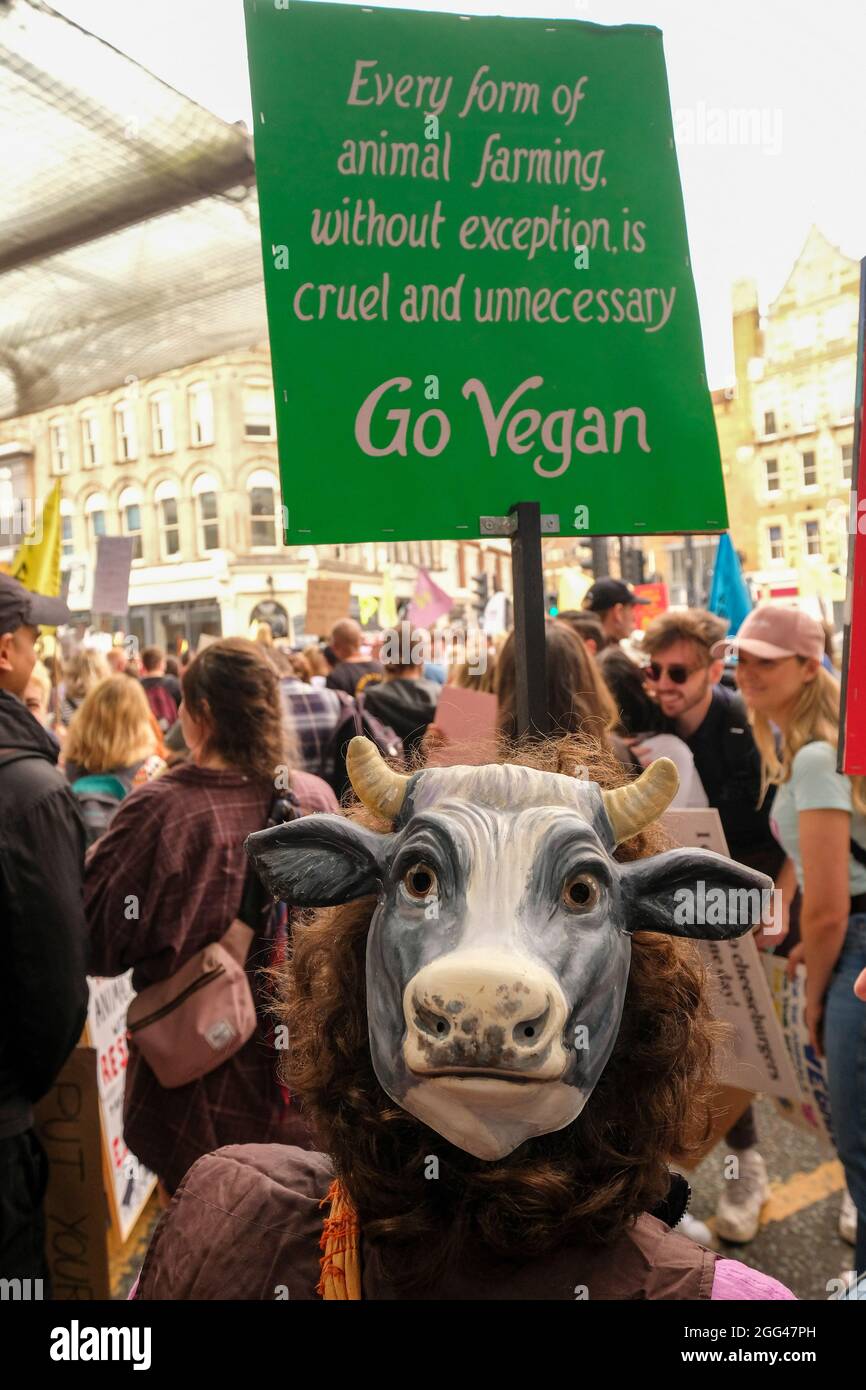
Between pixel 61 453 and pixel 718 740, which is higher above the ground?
pixel 61 453

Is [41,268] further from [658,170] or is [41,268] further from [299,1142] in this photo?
[299,1142]

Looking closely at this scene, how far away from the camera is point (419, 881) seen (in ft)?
4.17

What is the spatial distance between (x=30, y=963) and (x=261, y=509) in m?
31.5

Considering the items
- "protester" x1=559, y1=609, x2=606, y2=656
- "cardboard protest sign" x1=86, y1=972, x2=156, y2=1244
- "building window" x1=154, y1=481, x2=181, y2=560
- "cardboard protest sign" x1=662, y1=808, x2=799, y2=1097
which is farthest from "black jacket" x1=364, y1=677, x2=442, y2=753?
"building window" x1=154, y1=481, x2=181, y2=560

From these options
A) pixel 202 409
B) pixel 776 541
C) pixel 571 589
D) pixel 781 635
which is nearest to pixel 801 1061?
pixel 781 635

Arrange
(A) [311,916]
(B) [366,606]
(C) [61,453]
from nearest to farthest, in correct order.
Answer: (A) [311,916]
(B) [366,606]
(C) [61,453]

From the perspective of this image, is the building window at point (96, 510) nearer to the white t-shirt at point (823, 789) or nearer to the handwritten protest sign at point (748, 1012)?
the white t-shirt at point (823, 789)

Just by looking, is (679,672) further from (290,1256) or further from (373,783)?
(290,1256)

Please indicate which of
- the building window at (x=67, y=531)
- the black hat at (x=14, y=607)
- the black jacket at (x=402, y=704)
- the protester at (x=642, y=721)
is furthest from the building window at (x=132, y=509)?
the black hat at (x=14, y=607)

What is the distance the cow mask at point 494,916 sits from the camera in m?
1.10

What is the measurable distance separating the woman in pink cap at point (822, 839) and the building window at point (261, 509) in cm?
3027
